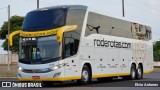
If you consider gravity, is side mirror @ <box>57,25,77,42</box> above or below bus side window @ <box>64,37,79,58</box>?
above

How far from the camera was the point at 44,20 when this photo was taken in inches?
832

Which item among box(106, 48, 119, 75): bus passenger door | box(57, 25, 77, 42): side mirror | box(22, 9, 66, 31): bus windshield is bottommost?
box(106, 48, 119, 75): bus passenger door

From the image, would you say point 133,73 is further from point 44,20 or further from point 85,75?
point 44,20

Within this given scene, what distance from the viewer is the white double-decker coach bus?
20453 millimetres

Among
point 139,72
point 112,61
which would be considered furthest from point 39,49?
point 139,72

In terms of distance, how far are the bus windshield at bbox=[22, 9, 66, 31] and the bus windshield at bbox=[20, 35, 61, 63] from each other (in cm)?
60

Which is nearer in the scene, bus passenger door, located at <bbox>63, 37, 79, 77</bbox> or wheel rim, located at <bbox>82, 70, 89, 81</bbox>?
bus passenger door, located at <bbox>63, 37, 79, 77</bbox>

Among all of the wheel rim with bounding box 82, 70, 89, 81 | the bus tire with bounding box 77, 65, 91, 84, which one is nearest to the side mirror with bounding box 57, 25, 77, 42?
the bus tire with bounding box 77, 65, 91, 84

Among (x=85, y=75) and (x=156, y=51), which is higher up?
(x=156, y=51)

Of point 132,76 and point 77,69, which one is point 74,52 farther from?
point 132,76

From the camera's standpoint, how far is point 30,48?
69.6ft

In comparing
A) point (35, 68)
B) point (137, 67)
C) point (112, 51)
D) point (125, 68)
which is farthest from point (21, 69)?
point (137, 67)

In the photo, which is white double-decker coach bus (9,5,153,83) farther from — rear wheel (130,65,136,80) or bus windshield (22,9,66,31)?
rear wheel (130,65,136,80)

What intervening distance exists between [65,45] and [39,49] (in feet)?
4.24
